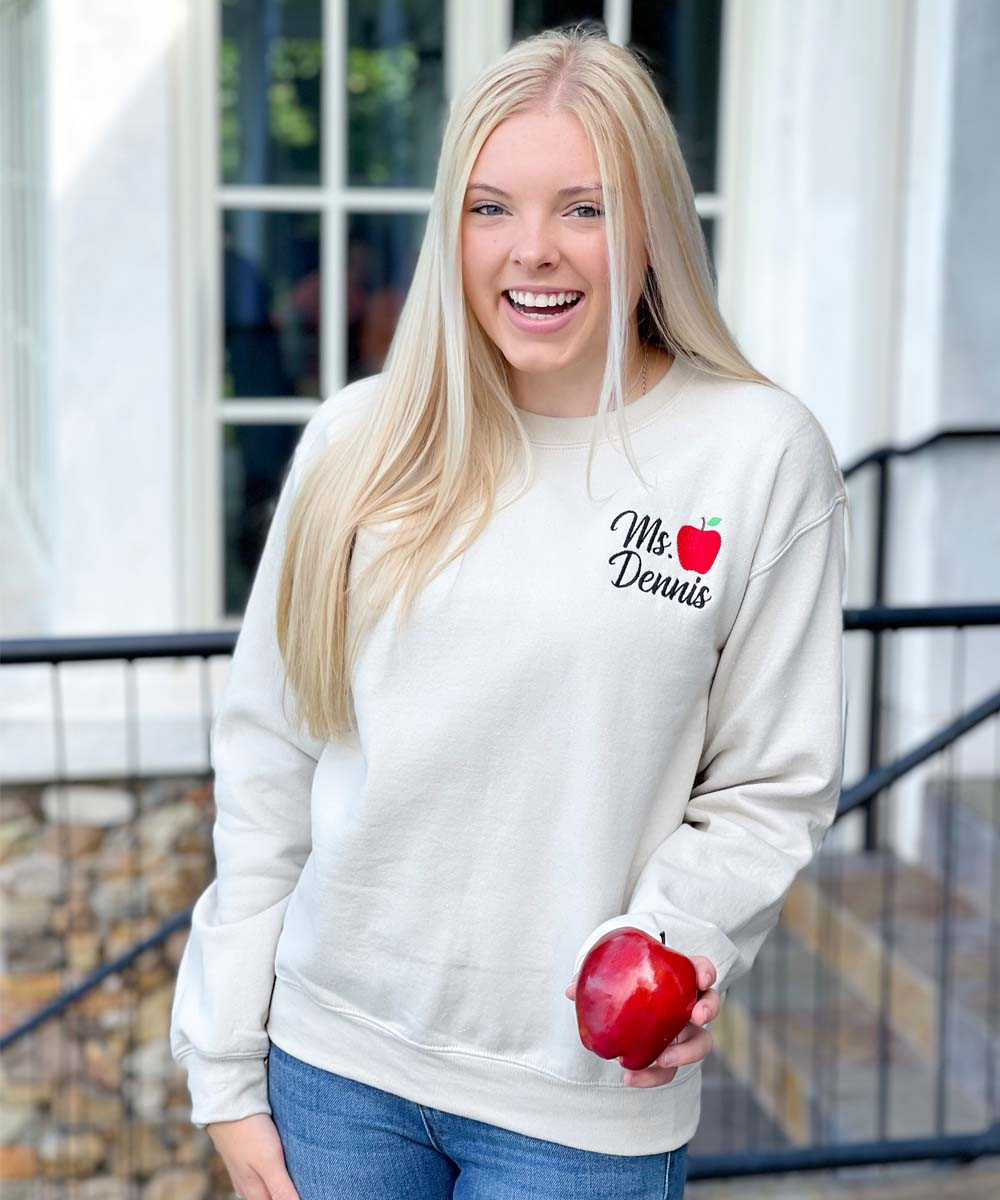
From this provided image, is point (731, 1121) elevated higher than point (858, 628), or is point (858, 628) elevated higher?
point (858, 628)

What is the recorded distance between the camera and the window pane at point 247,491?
463 cm

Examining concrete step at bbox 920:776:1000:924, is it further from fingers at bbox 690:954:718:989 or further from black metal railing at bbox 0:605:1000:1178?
fingers at bbox 690:954:718:989

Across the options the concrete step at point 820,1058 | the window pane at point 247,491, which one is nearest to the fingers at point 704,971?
the concrete step at point 820,1058

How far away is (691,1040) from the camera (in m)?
1.33

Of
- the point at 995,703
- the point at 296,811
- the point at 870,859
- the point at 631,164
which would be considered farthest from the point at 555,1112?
the point at 870,859

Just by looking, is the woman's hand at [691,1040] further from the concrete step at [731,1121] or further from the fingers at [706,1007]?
the concrete step at [731,1121]

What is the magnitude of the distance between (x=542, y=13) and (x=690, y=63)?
44 centimetres

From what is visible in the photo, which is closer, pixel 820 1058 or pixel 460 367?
pixel 460 367

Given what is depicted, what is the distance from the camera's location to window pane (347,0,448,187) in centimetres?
450

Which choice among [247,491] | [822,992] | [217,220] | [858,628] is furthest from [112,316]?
[858,628]

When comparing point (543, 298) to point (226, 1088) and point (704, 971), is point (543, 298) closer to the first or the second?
point (704, 971)

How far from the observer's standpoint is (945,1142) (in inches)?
110

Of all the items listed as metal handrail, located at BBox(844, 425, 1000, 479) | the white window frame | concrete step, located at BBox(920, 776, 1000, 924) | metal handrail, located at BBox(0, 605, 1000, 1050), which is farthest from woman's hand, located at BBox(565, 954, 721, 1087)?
the white window frame

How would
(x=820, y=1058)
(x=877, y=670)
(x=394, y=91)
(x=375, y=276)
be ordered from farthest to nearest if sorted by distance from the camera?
(x=375, y=276) → (x=394, y=91) → (x=877, y=670) → (x=820, y=1058)
